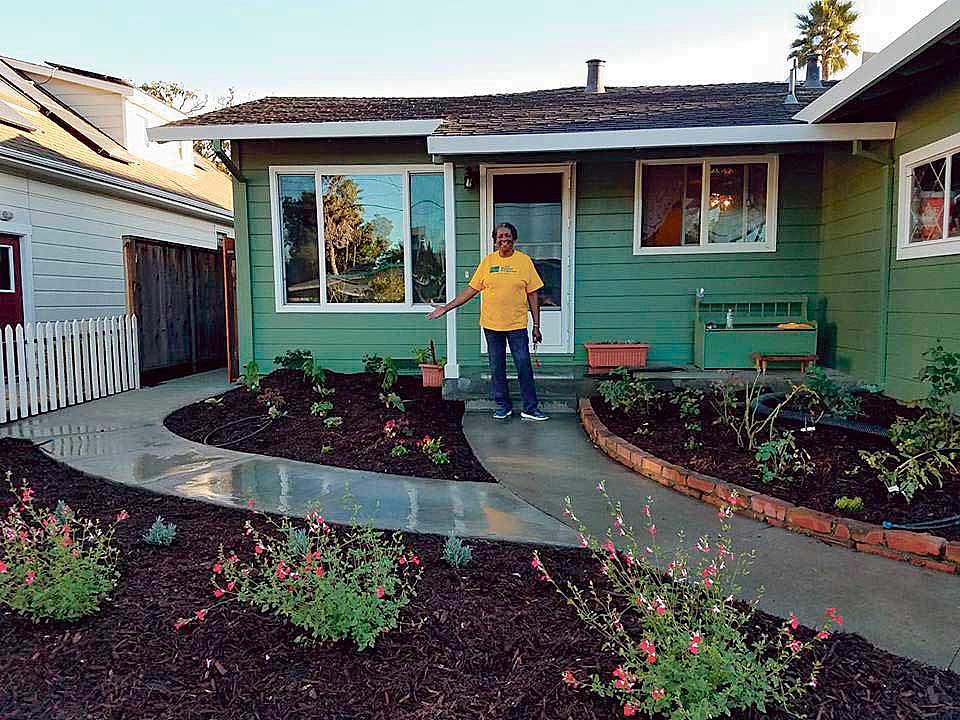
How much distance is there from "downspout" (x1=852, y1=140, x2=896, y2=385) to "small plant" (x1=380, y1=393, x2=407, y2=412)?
14.3 feet

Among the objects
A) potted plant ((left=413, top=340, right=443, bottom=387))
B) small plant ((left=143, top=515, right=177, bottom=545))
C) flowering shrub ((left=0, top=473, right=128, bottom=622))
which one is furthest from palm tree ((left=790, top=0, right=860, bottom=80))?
flowering shrub ((left=0, top=473, right=128, bottom=622))

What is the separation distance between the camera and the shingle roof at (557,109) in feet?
22.3

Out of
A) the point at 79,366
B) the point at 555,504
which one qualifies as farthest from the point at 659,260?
the point at 79,366

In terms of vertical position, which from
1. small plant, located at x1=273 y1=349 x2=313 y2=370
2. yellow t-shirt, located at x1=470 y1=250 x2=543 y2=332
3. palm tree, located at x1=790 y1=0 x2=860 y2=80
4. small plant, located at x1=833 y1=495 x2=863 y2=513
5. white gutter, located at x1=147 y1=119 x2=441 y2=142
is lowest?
small plant, located at x1=833 y1=495 x2=863 y2=513

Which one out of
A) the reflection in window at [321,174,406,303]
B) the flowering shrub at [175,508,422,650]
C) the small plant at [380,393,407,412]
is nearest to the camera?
the flowering shrub at [175,508,422,650]

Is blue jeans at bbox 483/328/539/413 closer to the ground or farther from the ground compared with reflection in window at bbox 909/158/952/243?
closer to the ground

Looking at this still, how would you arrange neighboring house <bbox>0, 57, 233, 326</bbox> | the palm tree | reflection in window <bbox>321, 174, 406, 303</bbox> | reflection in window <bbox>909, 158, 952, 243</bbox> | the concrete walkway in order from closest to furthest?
the concrete walkway → reflection in window <bbox>909, 158, 952, 243</bbox> → reflection in window <bbox>321, 174, 406, 303</bbox> → neighboring house <bbox>0, 57, 233, 326</bbox> → the palm tree

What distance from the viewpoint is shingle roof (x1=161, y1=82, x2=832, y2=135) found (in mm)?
6797

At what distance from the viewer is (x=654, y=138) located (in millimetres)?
6465

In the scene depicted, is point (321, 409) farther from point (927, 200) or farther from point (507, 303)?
point (927, 200)

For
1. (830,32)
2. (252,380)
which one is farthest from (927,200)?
(830,32)

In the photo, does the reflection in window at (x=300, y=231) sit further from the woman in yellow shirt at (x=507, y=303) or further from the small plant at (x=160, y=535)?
the small plant at (x=160, y=535)

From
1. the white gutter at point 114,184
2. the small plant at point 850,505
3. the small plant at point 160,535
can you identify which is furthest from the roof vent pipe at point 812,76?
the white gutter at point 114,184

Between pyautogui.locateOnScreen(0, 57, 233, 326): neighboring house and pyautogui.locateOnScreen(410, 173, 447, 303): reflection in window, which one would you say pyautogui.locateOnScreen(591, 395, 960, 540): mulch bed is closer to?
pyautogui.locateOnScreen(410, 173, 447, 303): reflection in window
